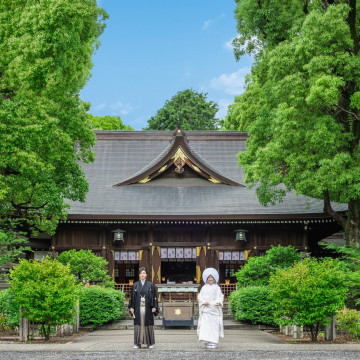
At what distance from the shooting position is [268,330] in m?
15.4

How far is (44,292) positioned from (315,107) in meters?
9.85

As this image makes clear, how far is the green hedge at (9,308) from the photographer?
40.0ft

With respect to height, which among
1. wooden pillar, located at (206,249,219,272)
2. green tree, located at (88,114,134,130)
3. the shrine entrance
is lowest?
the shrine entrance

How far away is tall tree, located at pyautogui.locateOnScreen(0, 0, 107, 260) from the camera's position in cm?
1517

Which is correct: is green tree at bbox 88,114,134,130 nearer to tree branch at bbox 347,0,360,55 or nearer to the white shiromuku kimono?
tree branch at bbox 347,0,360,55

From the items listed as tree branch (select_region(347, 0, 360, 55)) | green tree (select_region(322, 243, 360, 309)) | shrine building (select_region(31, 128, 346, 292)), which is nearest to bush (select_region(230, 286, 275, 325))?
green tree (select_region(322, 243, 360, 309))

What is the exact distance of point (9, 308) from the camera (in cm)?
1286

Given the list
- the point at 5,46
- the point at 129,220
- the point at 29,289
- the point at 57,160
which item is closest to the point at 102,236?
the point at 129,220

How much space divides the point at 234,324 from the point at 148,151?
41.7 feet

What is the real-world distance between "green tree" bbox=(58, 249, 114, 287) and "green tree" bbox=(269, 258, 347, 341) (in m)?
8.24

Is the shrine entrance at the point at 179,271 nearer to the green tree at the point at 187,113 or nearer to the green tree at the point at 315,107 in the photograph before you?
the green tree at the point at 315,107

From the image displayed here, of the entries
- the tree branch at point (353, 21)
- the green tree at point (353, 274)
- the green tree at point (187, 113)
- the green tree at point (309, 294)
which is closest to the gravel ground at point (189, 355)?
the green tree at point (309, 294)

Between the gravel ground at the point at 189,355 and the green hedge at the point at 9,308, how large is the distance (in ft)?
7.30

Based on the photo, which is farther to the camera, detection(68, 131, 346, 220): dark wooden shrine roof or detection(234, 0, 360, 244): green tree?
detection(68, 131, 346, 220): dark wooden shrine roof
